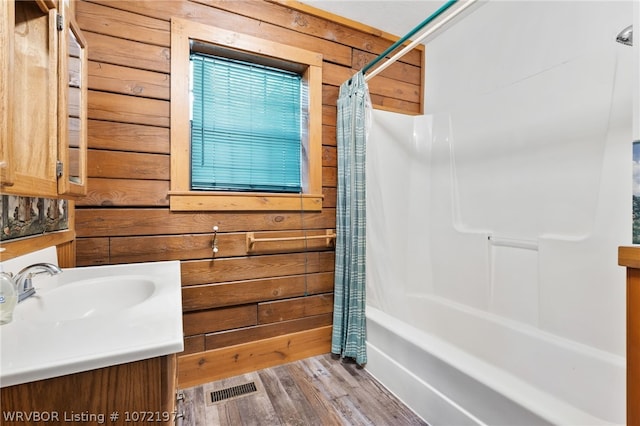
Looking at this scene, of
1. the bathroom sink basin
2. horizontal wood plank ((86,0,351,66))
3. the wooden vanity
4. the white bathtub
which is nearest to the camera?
the wooden vanity

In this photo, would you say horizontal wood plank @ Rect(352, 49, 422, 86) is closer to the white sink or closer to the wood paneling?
the wood paneling

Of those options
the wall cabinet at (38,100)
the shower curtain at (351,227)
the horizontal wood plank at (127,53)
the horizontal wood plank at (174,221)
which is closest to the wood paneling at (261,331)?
the shower curtain at (351,227)

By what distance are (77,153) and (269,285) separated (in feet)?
4.07

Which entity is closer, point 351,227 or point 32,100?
point 32,100

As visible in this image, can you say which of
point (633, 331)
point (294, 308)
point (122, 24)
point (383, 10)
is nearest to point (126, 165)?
point (122, 24)

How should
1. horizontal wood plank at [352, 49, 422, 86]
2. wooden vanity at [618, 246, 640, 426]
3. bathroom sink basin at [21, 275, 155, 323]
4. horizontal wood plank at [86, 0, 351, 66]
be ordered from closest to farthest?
wooden vanity at [618, 246, 640, 426], bathroom sink basin at [21, 275, 155, 323], horizontal wood plank at [86, 0, 351, 66], horizontal wood plank at [352, 49, 422, 86]

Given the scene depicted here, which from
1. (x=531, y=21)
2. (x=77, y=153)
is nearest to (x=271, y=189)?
(x=77, y=153)

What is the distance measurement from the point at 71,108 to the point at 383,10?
198 cm

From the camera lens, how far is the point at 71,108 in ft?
3.74

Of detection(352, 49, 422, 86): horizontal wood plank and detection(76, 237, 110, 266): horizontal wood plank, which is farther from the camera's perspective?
detection(352, 49, 422, 86): horizontal wood plank

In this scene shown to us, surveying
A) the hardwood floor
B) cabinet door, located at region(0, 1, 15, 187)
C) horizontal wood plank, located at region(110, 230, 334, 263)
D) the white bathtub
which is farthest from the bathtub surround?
cabinet door, located at region(0, 1, 15, 187)

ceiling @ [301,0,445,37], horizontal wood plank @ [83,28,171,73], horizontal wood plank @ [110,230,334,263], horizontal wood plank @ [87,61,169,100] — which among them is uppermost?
ceiling @ [301,0,445,37]

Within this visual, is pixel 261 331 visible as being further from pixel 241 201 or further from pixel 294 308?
pixel 241 201

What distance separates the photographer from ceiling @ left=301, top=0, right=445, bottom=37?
2.00 meters
